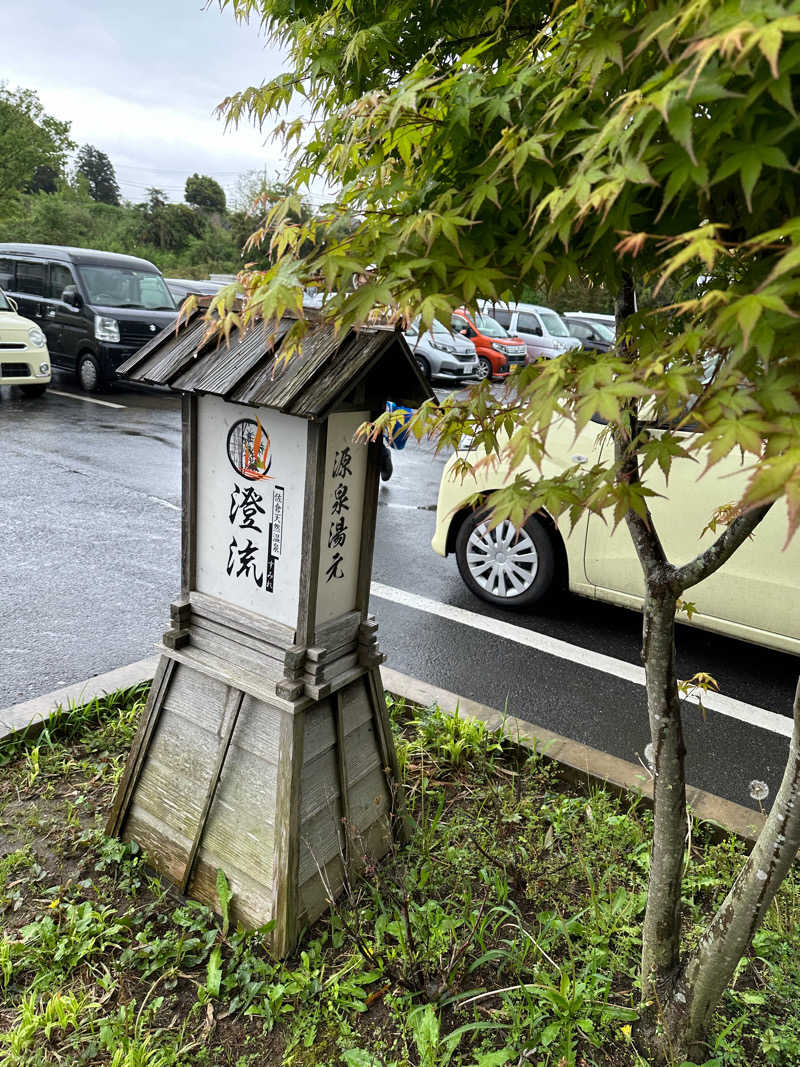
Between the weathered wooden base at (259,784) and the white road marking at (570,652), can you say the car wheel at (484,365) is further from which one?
the weathered wooden base at (259,784)

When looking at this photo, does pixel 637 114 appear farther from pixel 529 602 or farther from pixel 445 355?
pixel 445 355

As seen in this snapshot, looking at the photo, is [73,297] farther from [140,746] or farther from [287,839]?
[287,839]

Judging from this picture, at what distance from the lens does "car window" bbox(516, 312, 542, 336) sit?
1708 cm

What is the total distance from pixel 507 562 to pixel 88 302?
9.28 metres

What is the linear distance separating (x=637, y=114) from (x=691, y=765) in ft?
9.77

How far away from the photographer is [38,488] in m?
6.88

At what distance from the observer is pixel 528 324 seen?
17281 mm

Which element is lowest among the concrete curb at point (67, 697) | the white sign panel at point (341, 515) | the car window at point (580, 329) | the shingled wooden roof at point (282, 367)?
the concrete curb at point (67, 697)

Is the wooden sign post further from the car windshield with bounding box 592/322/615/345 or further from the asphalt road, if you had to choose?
the car windshield with bounding box 592/322/615/345

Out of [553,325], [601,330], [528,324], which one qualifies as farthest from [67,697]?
[553,325]

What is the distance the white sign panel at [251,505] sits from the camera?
2084 millimetres

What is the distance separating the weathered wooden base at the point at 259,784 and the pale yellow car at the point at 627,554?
4.63ft

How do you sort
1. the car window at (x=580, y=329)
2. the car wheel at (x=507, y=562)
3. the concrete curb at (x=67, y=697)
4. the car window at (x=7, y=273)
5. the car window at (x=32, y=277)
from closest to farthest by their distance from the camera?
1. the concrete curb at (x=67, y=697)
2. the car wheel at (x=507, y=562)
3. the car window at (x=32, y=277)
4. the car window at (x=7, y=273)
5. the car window at (x=580, y=329)

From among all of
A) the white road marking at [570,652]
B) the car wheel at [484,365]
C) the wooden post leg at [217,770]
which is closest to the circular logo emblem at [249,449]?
the wooden post leg at [217,770]
